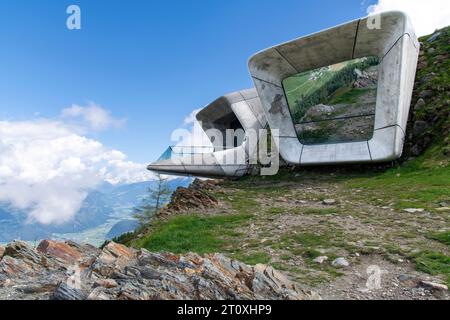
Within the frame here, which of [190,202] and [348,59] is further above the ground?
[348,59]

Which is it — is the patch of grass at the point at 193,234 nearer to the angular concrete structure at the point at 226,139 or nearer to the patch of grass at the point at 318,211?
the patch of grass at the point at 318,211

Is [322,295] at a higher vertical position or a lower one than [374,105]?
lower

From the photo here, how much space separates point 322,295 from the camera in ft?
19.3

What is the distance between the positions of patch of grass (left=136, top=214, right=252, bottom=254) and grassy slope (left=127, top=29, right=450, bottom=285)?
3 cm

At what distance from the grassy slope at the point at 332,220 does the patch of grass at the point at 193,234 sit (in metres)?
0.03

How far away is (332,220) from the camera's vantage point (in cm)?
1102

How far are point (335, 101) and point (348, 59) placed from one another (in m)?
2.79

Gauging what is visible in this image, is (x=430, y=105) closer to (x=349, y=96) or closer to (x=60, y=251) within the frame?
(x=349, y=96)

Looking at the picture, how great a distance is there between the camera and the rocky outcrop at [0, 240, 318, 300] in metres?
5.26

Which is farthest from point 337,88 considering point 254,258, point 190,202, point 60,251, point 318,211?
point 60,251

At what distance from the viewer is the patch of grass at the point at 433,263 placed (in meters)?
6.37
